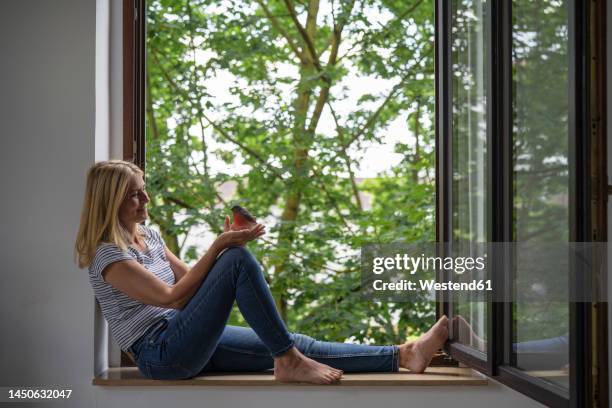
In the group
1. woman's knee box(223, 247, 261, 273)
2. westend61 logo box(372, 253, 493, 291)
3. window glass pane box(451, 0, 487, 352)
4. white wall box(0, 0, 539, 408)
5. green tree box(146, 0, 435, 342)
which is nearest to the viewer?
woman's knee box(223, 247, 261, 273)

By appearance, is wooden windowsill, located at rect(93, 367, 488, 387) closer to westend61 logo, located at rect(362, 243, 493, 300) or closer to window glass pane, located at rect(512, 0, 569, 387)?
window glass pane, located at rect(512, 0, 569, 387)

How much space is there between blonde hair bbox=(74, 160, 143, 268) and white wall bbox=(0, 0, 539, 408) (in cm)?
18

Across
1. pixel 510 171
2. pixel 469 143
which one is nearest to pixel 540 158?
pixel 510 171

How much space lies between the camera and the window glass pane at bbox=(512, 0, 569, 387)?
1.80 metres

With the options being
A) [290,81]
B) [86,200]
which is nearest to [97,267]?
[86,200]

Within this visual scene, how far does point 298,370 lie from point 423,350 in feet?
1.60

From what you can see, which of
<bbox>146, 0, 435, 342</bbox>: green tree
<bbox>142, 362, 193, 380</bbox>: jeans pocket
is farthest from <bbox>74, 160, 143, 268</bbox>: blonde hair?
<bbox>146, 0, 435, 342</bbox>: green tree

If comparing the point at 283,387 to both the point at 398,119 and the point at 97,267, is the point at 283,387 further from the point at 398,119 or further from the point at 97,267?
the point at 398,119

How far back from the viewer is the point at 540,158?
195 cm

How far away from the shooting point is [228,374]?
262 centimetres

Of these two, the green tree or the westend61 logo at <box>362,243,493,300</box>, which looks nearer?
the westend61 logo at <box>362,243,493,300</box>

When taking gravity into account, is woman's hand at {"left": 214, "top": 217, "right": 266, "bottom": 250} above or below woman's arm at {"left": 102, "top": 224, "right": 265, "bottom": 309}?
above

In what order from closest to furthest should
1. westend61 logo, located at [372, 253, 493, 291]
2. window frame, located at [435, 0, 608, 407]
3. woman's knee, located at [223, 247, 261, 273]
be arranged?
1. window frame, located at [435, 0, 608, 407]
2. woman's knee, located at [223, 247, 261, 273]
3. westend61 logo, located at [372, 253, 493, 291]

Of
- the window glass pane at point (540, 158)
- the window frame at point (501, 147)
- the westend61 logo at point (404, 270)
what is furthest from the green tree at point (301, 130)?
the window glass pane at point (540, 158)
